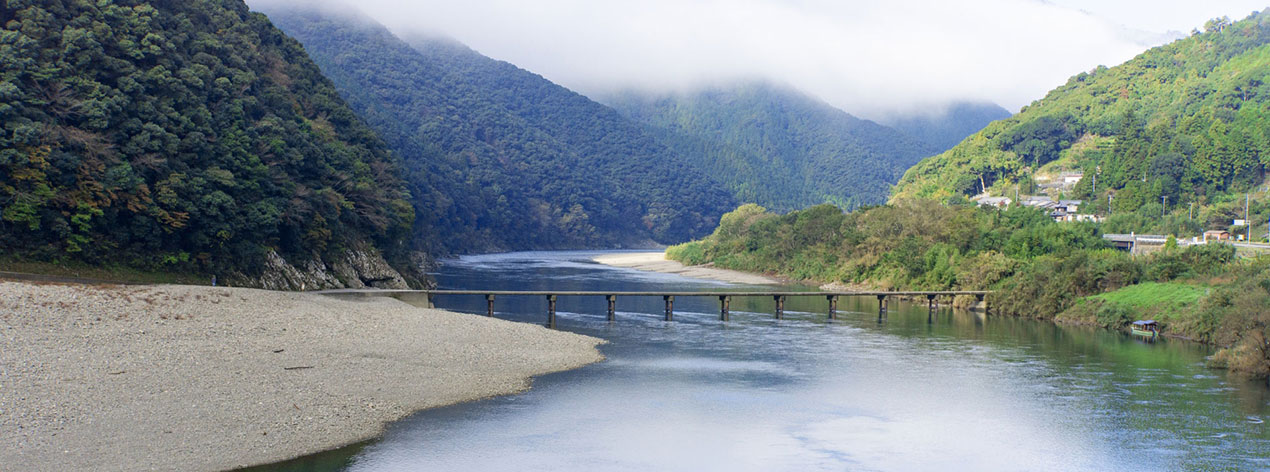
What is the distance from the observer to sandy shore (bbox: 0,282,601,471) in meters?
22.9

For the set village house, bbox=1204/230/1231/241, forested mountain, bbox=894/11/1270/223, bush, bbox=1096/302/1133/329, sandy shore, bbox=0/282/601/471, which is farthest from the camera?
forested mountain, bbox=894/11/1270/223

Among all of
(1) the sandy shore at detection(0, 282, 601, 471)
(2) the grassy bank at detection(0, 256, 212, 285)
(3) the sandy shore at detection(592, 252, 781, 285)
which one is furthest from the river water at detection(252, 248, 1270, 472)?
(3) the sandy shore at detection(592, 252, 781, 285)

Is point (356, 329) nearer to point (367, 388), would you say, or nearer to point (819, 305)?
point (367, 388)

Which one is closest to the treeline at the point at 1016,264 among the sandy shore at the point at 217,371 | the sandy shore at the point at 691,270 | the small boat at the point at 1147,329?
the small boat at the point at 1147,329

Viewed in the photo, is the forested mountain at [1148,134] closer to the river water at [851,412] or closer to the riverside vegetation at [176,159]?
the river water at [851,412]

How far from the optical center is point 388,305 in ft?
163

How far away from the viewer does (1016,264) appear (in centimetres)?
6994

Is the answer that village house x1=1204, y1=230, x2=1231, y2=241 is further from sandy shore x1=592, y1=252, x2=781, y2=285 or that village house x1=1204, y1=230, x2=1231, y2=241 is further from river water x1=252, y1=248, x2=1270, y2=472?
river water x1=252, y1=248, x2=1270, y2=472

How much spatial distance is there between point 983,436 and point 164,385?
75.8ft

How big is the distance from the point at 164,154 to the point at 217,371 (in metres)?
20.9

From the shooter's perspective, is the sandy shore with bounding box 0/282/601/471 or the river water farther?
the river water

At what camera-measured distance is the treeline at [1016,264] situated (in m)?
48.8

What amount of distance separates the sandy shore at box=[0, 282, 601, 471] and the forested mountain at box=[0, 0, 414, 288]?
273 inches

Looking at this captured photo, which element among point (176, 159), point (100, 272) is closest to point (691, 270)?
point (176, 159)
